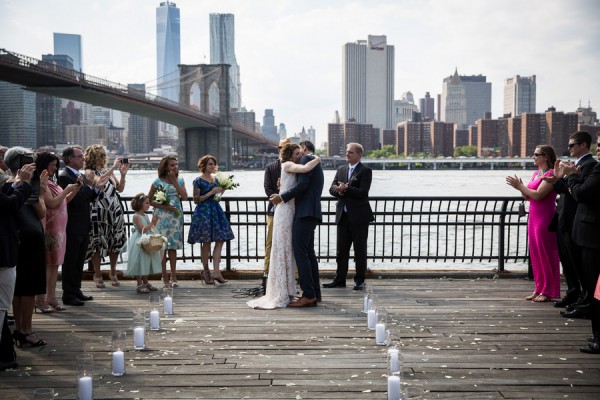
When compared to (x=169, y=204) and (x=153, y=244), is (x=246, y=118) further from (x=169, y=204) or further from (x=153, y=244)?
(x=153, y=244)

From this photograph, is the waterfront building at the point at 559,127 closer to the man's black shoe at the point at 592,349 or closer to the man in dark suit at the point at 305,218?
the man in dark suit at the point at 305,218

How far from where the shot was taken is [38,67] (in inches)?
1532

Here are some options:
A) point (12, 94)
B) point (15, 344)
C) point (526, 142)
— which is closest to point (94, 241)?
point (15, 344)

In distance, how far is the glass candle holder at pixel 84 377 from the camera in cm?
441

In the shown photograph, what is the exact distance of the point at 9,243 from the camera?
16.5 ft

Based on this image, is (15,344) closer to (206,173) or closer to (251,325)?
(251,325)

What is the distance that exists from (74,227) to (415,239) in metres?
24.0

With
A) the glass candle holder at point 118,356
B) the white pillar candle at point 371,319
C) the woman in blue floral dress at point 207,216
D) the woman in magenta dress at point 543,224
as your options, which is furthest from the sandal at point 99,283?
the woman in magenta dress at point 543,224

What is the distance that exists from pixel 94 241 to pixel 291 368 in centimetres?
427

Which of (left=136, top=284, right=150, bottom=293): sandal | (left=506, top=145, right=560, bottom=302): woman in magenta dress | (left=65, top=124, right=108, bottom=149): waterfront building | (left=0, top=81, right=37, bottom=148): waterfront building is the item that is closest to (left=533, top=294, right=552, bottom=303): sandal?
(left=506, top=145, right=560, bottom=302): woman in magenta dress

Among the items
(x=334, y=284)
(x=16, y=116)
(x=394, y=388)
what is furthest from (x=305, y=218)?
(x=16, y=116)

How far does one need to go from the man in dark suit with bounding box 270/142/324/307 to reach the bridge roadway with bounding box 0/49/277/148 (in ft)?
110

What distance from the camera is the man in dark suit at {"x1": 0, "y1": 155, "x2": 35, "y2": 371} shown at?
4.99m

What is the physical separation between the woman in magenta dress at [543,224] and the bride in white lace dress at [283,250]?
8.31 ft
